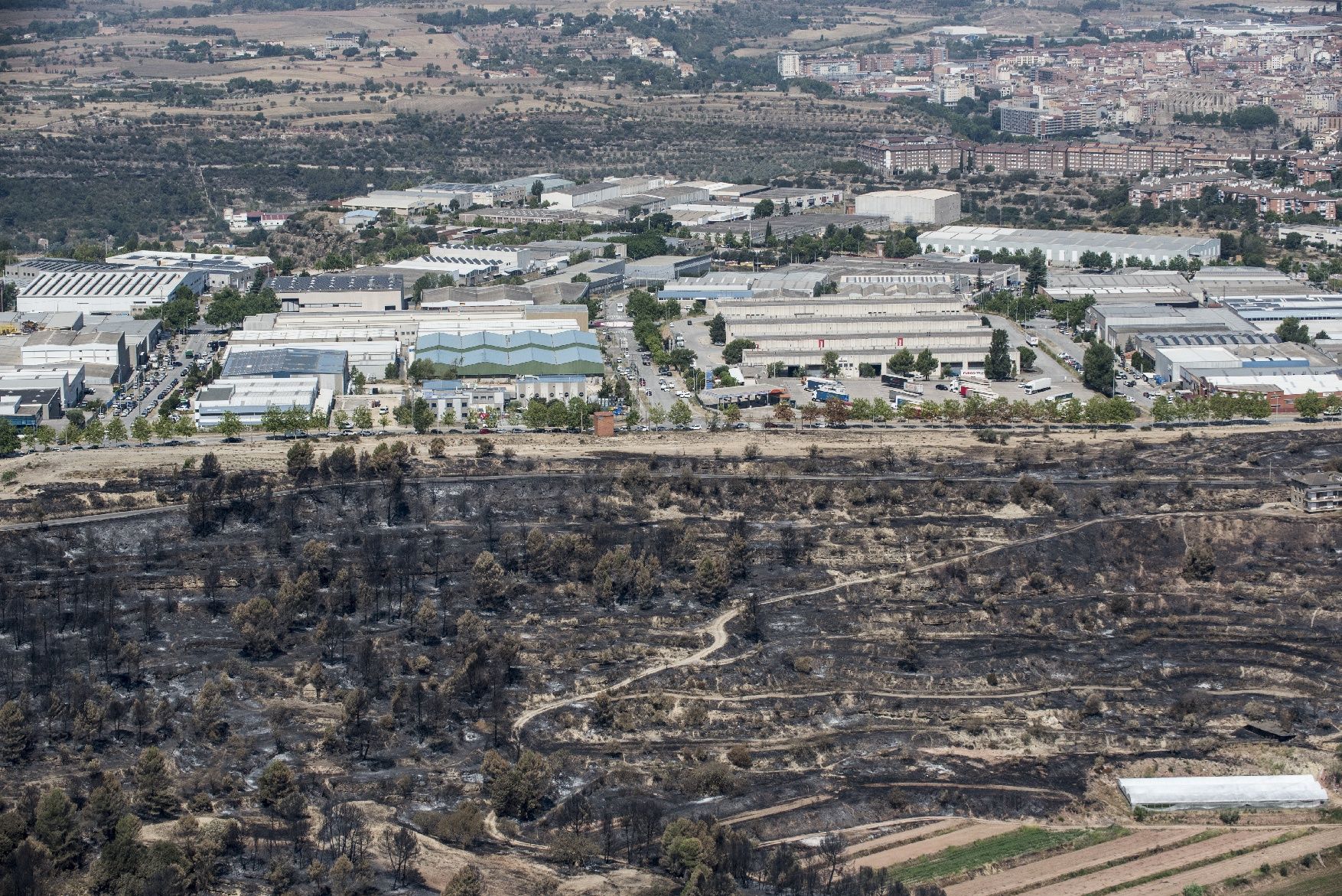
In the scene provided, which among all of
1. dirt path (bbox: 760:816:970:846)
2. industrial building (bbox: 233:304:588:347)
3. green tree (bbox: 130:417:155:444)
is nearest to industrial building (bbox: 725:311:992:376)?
industrial building (bbox: 233:304:588:347)

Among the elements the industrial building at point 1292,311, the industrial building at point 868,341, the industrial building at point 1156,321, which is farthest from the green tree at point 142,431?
the industrial building at point 1292,311

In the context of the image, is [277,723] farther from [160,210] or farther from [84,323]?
[160,210]

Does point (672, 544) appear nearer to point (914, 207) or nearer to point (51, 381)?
point (51, 381)

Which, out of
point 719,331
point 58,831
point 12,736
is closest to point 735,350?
point 719,331

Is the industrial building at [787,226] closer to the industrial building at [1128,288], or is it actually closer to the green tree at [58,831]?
the industrial building at [1128,288]

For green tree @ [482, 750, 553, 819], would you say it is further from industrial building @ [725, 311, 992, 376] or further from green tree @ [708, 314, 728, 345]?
green tree @ [708, 314, 728, 345]

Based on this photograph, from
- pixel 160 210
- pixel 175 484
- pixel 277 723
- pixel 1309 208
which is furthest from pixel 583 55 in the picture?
pixel 277 723
